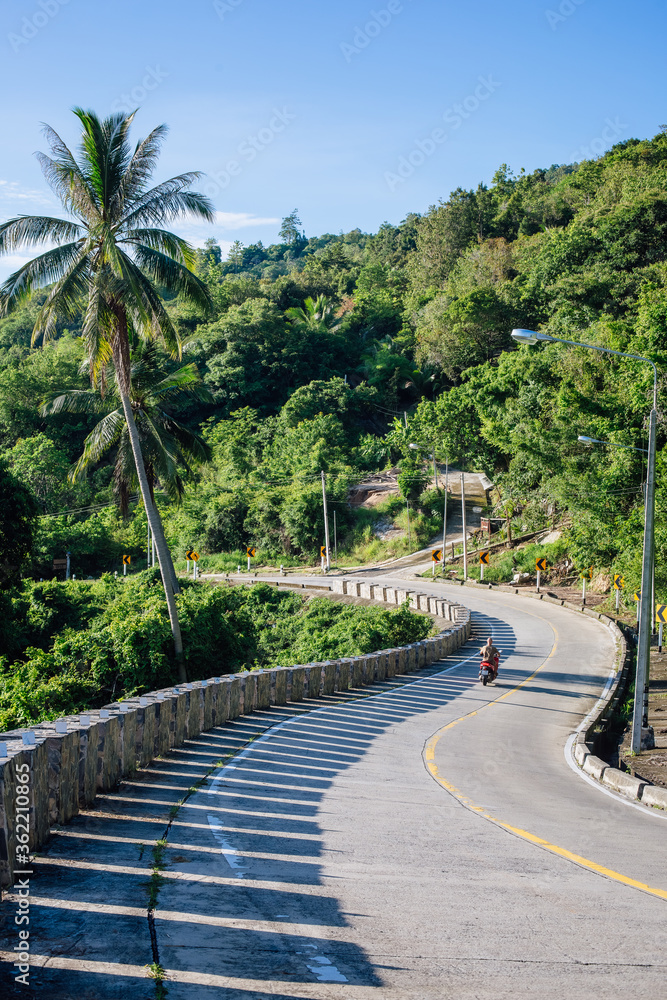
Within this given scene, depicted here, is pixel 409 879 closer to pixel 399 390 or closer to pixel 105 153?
pixel 105 153

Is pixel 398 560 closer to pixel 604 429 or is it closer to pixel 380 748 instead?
pixel 604 429

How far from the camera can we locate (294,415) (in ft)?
250

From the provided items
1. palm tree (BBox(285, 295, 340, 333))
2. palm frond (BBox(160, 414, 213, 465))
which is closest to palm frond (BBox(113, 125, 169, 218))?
palm frond (BBox(160, 414, 213, 465))

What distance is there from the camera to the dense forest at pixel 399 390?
37281mm

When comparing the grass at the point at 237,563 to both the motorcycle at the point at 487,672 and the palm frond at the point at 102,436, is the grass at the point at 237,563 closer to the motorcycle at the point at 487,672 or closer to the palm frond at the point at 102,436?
the palm frond at the point at 102,436

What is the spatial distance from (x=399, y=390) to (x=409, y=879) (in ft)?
258

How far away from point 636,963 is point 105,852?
431 cm

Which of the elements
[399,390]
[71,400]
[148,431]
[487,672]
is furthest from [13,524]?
[399,390]

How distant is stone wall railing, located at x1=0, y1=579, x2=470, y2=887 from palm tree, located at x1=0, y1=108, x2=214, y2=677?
8.53m

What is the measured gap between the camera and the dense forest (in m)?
37.3

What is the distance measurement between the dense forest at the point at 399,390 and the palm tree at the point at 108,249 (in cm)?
582

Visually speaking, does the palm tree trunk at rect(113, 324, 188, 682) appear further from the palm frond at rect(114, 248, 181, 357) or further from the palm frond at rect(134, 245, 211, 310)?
the palm frond at rect(134, 245, 211, 310)

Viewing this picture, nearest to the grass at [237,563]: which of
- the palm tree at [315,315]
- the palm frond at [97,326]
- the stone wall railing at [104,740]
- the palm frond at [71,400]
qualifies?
the palm tree at [315,315]

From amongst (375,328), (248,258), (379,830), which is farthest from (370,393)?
(248,258)
